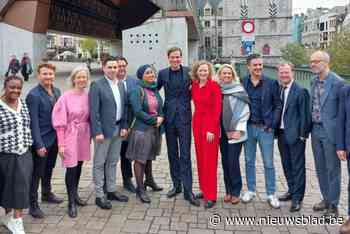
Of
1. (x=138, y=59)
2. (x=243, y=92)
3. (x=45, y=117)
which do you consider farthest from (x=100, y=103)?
(x=138, y=59)

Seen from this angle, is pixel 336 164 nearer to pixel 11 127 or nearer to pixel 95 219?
pixel 95 219

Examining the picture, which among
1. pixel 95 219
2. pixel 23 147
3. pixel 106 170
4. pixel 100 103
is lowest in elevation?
pixel 95 219

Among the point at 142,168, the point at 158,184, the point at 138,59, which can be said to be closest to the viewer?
the point at 142,168

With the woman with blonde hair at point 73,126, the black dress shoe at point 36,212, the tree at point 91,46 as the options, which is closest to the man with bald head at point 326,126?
the woman with blonde hair at point 73,126

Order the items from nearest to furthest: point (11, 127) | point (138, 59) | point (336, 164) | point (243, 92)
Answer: point (11, 127), point (336, 164), point (243, 92), point (138, 59)

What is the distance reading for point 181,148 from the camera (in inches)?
220

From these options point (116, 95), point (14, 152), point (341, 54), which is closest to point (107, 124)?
point (116, 95)

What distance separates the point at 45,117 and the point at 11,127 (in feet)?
2.19

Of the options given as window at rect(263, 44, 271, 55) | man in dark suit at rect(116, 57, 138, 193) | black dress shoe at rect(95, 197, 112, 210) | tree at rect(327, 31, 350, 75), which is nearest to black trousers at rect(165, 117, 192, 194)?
man in dark suit at rect(116, 57, 138, 193)

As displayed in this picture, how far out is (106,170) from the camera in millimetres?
5555

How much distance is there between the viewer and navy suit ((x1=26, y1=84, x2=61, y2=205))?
475 centimetres

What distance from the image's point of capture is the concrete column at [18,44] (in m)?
26.2
